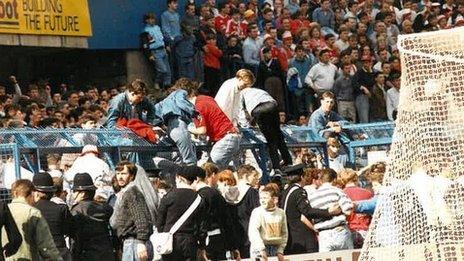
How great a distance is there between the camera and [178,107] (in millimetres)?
22453

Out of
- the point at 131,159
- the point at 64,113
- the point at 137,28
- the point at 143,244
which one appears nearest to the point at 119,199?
the point at 143,244

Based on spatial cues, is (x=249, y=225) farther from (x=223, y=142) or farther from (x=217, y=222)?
(x=223, y=142)

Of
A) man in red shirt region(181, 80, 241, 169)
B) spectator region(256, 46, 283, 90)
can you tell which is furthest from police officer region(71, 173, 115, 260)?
spectator region(256, 46, 283, 90)

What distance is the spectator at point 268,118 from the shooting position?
23.7 meters

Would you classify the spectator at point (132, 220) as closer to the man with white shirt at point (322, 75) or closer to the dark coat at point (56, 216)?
the dark coat at point (56, 216)

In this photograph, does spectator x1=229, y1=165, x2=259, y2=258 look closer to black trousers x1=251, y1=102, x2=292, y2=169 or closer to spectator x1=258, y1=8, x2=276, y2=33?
black trousers x1=251, y1=102, x2=292, y2=169

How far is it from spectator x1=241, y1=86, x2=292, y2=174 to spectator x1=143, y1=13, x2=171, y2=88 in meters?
9.19

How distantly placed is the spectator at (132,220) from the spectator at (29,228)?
4.23 ft

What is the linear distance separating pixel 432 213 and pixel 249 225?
2.62 meters

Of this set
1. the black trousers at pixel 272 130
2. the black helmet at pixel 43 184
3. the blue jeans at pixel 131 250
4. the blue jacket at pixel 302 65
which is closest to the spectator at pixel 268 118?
the black trousers at pixel 272 130

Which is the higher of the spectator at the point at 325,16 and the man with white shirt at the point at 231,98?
the spectator at the point at 325,16

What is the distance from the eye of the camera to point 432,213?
18.4 m

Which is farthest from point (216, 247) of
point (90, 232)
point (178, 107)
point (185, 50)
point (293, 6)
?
point (293, 6)

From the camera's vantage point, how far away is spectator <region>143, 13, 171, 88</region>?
33188mm
